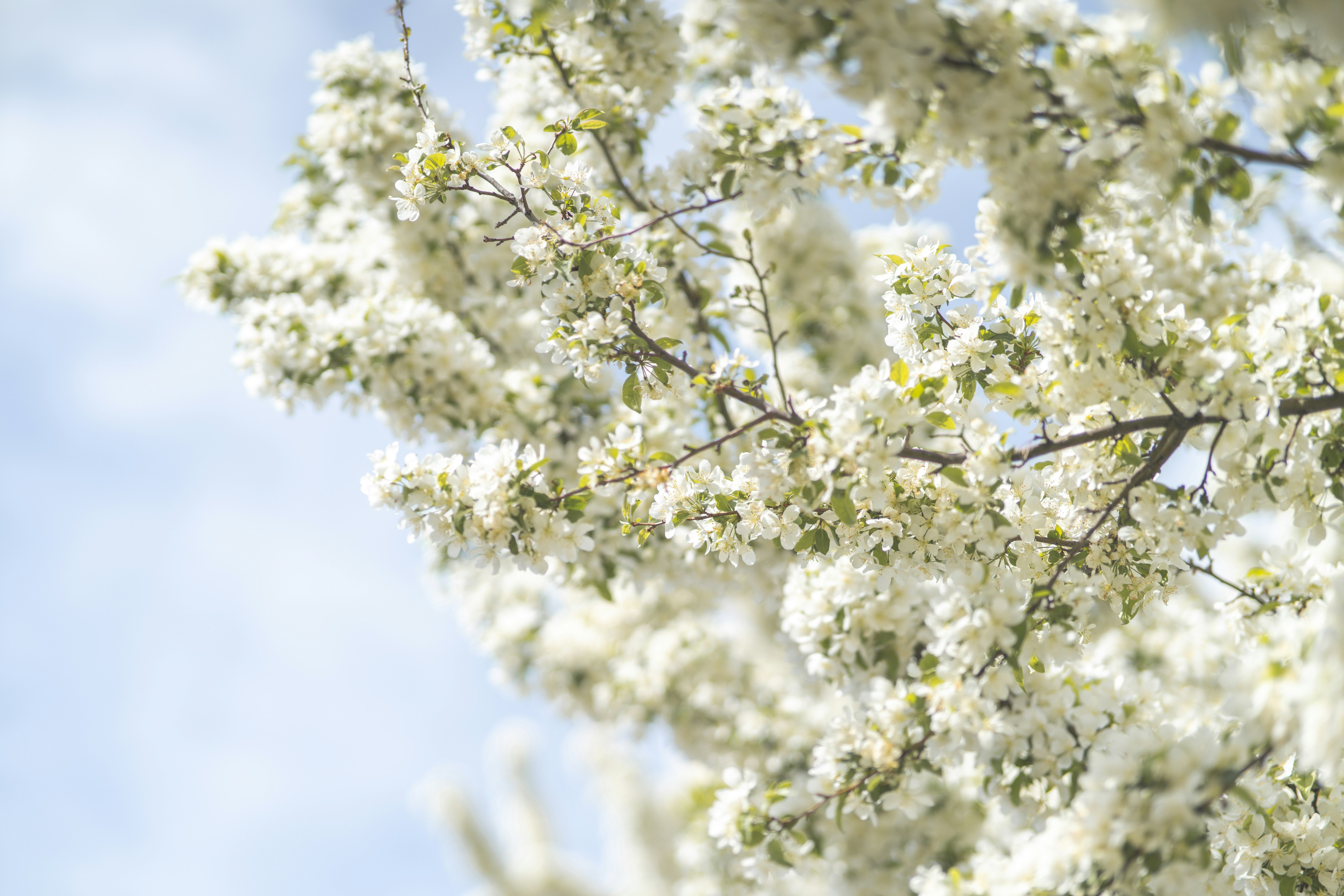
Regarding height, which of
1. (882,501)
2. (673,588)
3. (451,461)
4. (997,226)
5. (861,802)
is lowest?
(861,802)

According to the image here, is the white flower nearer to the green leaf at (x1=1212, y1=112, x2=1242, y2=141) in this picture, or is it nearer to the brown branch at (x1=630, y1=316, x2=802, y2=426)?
the brown branch at (x1=630, y1=316, x2=802, y2=426)

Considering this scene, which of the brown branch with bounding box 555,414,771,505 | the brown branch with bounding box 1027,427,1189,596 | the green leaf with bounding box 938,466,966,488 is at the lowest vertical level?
the brown branch with bounding box 1027,427,1189,596

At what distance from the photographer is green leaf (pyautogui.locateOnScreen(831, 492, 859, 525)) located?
5.97 ft

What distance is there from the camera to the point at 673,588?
4242 mm

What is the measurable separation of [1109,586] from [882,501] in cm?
77

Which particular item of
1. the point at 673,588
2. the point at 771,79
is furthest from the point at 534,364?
the point at 771,79

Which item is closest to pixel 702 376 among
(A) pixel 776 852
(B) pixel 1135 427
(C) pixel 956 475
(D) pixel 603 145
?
(C) pixel 956 475

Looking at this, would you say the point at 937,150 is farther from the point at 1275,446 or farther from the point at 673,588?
the point at 673,588

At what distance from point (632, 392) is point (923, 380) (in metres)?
0.74

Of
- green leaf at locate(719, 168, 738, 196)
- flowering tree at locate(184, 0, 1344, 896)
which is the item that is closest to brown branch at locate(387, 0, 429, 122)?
flowering tree at locate(184, 0, 1344, 896)

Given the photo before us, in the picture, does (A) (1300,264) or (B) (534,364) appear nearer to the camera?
(A) (1300,264)

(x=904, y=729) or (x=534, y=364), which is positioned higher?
(x=534, y=364)

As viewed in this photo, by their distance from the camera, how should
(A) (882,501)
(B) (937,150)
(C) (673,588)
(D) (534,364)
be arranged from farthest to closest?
(C) (673,588) < (D) (534,364) < (B) (937,150) < (A) (882,501)

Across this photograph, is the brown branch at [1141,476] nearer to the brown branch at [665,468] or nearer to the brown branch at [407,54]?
the brown branch at [665,468]
